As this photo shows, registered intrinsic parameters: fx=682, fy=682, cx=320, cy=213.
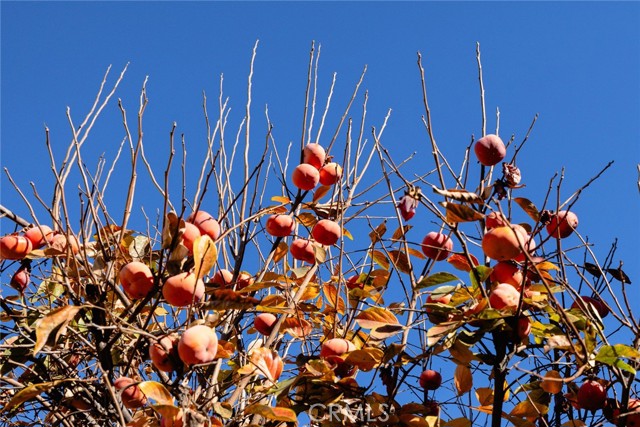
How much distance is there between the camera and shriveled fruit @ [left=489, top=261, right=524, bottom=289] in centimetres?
164

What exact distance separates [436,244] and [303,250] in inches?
17.7

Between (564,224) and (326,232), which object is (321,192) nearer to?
(326,232)

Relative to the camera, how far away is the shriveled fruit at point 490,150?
171 cm

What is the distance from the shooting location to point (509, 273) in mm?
1642

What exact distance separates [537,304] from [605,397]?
412 mm

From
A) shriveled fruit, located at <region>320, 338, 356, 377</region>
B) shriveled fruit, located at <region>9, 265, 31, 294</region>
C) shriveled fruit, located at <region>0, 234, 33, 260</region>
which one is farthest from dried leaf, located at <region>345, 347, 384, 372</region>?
shriveled fruit, located at <region>9, 265, 31, 294</region>

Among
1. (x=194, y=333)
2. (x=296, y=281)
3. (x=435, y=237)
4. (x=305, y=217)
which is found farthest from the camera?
(x=305, y=217)

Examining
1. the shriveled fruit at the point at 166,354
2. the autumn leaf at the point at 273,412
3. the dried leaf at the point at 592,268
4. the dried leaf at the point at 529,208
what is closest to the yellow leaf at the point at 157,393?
the shriveled fruit at the point at 166,354

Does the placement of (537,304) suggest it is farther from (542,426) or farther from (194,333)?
(194,333)

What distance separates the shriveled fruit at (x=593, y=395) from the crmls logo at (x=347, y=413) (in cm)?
50

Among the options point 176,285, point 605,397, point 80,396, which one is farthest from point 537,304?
point 80,396

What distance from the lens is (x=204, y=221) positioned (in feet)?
5.78

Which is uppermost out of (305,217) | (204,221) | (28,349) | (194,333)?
(305,217)

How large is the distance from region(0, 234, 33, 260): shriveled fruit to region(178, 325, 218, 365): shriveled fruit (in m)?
0.67
